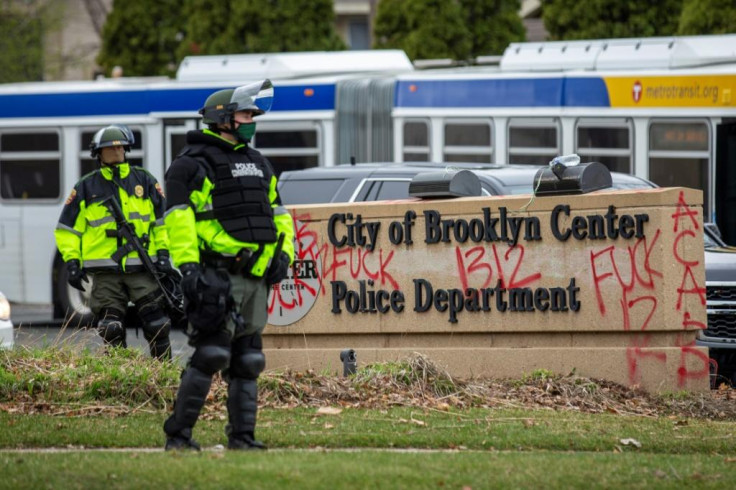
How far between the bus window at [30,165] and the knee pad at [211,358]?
13386mm

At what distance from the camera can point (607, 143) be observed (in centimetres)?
Result: 1770

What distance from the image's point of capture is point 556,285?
10.8 meters

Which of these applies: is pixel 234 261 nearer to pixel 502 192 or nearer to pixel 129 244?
pixel 129 244

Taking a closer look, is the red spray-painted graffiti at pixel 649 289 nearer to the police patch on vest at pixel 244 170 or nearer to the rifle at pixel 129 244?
the rifle at pixel 129 244

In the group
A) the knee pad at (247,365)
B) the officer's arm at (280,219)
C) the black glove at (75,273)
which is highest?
the officer's arm at (280,219)

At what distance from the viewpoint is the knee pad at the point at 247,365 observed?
24.9 feet

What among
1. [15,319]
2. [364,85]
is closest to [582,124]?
[364,85]

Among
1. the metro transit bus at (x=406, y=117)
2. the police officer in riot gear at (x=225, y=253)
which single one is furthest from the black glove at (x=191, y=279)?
the metro transit bus at (x=406, y=117)

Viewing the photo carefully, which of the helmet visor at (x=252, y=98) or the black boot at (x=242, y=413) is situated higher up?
the helmet visor at (x=252, y=98)

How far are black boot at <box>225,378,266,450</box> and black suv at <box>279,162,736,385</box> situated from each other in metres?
4.62

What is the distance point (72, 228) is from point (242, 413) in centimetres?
382

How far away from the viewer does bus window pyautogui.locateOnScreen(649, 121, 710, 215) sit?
16891 mm

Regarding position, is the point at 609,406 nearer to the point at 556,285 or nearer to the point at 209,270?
the point at 556,285

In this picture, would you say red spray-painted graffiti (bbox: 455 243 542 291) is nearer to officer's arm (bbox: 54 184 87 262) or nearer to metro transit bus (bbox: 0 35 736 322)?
officer's arm (bbox: 54 184 87 262)
